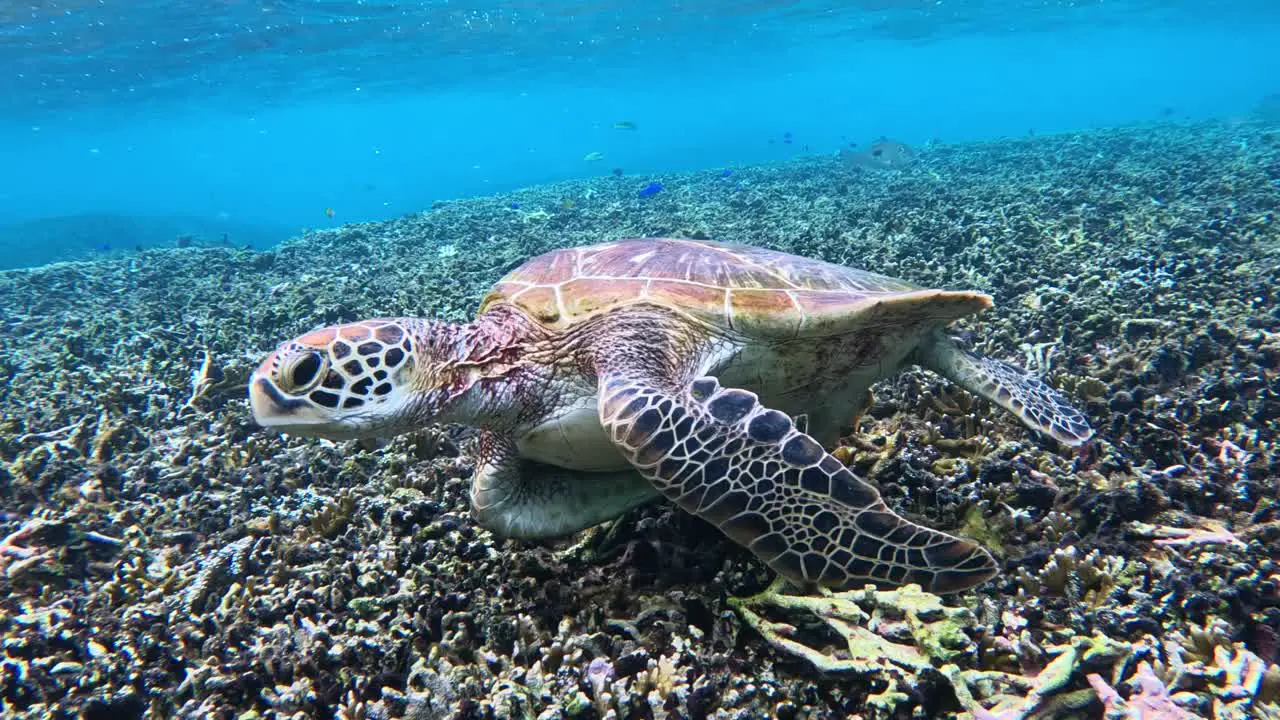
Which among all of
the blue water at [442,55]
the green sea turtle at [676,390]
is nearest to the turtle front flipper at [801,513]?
the green sea turtle at [676,390]

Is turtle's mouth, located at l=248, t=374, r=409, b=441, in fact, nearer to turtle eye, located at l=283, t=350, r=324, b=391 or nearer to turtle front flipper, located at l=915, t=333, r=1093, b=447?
turtle eye, located at l=283, t=350, r=324, b=391

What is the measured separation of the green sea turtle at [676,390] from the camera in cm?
201

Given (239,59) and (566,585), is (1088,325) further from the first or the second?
(239,59)

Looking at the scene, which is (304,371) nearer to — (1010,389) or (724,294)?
(724,294)

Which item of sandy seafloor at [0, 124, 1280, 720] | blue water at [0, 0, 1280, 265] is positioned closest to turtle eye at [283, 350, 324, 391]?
sandy seafloor at [0, 124, 1280, 720]

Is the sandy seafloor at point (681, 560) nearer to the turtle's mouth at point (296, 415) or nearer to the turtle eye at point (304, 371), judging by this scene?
the turtle's mouth at point (296, 415)

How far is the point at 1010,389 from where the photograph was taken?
3082mm

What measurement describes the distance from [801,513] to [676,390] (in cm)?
78

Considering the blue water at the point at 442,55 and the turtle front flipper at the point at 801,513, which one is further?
the blue water at the point at 442,55

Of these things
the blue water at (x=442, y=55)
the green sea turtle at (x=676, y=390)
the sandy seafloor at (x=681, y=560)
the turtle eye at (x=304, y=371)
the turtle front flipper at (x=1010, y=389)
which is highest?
the blue water at (x=442, y=55)

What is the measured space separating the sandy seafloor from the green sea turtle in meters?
0.19

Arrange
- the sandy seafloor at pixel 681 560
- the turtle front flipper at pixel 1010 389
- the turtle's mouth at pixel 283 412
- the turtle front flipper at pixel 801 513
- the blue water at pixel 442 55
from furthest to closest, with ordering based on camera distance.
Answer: the blue water at pixel 442 55 → the turtle front flipper at pixel 1010 389 → the turtle's mouth at pixel 283 412 → the turtle front flipper at pixel 801 513 → the sandy seafloor at pixel 681 560

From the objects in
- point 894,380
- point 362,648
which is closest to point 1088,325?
point 894,380

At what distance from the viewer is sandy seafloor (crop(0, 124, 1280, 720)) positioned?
188 centimetres
